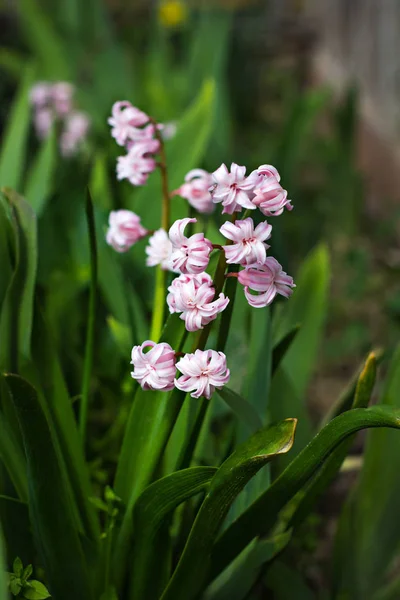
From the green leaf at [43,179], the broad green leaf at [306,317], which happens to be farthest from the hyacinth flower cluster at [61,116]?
the broad green leaf at [306,317]

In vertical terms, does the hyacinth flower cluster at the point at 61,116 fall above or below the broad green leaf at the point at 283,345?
above

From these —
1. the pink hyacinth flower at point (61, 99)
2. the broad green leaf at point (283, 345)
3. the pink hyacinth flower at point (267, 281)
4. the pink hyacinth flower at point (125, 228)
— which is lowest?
the broad green leaf at point (283, 345)

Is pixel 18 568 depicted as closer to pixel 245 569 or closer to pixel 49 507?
pixel 49 507

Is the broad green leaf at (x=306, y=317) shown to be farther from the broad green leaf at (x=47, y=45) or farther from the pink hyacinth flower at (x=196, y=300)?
the broad green leaf at (x=47, y=45)

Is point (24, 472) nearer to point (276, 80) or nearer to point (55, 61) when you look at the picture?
point (55, 61)

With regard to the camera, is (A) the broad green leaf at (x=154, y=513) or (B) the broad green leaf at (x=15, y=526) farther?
(B) the broad green leaf at (x=15, y=526)

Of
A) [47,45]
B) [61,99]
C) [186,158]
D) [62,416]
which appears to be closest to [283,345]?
[62,416]
